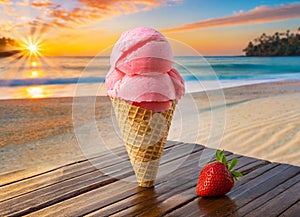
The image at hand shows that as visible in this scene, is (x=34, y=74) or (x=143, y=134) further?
(x=34, y=74)

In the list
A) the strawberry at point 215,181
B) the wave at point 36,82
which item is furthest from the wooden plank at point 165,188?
the wave at point 36,82

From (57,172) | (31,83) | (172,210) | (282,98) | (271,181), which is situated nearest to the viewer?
(172,210)

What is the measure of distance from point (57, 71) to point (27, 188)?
27.5ft

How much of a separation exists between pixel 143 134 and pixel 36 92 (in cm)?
690

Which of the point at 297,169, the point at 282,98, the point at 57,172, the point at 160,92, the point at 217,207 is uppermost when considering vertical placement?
the point at 160,92

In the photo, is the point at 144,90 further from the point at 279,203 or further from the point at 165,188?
the point at 279,203

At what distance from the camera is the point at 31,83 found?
8477 millimetres

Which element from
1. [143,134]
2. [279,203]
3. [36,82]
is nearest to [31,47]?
[36,82]

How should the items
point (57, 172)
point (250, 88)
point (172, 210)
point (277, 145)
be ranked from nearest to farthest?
point (172, 210)
point (57, 172)
point (277, 145)
point (250, 88)

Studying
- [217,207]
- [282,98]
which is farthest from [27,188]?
[282,98]

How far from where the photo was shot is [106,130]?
9.85 feet

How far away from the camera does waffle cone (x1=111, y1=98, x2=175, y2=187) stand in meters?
1.27

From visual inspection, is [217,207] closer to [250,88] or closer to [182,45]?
[182,45]

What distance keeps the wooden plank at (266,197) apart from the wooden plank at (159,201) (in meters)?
0.18
